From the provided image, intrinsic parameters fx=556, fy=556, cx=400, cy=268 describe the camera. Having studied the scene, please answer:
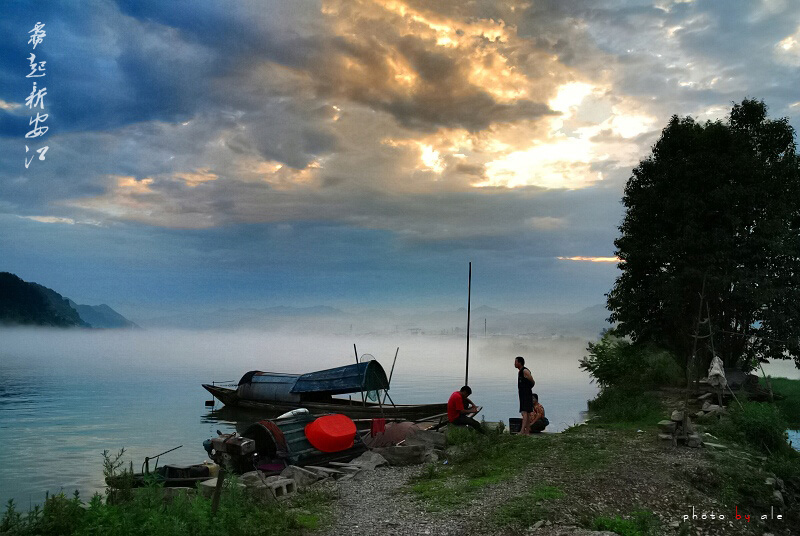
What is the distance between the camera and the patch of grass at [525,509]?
29.8 feet

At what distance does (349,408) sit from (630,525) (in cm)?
2084

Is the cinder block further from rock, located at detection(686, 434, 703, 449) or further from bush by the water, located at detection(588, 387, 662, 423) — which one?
bush by the water, located at detection(588, 387, 662, 423)

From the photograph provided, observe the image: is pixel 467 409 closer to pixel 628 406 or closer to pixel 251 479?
pixel 251 479

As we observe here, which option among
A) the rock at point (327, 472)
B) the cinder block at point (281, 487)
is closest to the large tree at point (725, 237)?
the rock at point (327, 472)

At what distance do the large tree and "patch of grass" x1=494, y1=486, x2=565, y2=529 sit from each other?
18426 millimetres

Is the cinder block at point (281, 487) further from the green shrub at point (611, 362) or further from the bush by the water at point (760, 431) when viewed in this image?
the green shrub at point (611, 362)

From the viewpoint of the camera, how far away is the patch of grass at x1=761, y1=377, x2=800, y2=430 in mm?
23322

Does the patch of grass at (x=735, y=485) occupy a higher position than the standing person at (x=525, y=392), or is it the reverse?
the standing person at (x=525, y=392)

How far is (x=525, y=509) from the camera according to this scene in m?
9.48

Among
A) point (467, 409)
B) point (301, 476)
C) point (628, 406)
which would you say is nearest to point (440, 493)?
point (301, 476)

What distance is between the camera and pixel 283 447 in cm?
1512

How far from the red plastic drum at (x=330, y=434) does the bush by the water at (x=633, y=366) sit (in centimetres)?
1730

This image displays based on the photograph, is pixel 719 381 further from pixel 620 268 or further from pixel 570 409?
pixel 570 409

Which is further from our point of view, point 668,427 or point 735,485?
point 668,427
